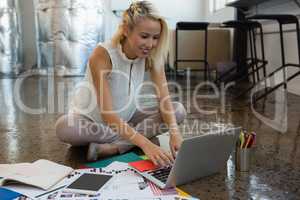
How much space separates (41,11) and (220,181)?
→ 13.6 ft

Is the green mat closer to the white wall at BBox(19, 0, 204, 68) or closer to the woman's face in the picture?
the woman's face

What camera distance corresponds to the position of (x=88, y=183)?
1092 millimetres

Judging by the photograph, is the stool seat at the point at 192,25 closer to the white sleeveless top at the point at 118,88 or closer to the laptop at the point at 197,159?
the white sleeveless top at the point at 118,88

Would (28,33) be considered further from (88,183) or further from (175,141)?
(88,183)

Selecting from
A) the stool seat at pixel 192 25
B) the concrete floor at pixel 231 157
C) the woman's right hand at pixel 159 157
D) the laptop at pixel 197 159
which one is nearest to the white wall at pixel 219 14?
the stool seat at pixel 192 25

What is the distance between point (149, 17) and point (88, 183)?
60cm

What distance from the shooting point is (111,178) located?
114cm

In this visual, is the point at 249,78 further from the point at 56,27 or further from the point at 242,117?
the point at 56,27

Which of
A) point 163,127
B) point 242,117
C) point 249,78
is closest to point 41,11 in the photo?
point 249,78

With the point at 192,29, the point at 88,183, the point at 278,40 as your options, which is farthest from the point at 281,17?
the point at 88,183

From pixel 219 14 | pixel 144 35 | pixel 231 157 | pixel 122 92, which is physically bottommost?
pixel 231 157

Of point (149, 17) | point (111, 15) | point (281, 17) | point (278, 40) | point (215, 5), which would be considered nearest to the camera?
point (149, 17)

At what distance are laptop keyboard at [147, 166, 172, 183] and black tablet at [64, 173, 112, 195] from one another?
15 cm

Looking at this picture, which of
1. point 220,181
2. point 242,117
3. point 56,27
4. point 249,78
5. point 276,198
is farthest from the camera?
point 56,27
